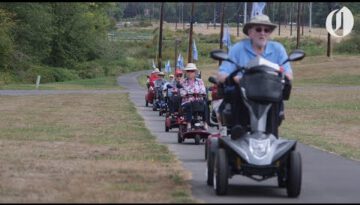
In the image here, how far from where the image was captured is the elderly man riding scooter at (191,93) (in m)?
19.3

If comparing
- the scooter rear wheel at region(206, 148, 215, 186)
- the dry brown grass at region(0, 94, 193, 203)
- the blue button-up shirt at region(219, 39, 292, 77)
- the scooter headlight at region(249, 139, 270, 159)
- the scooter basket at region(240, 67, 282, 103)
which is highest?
the blue button-up shirt at region(219, 39, 292, 77)

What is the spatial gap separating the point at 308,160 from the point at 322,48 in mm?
91819

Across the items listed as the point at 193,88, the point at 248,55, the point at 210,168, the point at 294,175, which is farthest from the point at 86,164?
the point at 193,88

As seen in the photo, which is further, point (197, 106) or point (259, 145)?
point (197, 106)

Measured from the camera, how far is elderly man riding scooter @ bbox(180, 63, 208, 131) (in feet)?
63.5

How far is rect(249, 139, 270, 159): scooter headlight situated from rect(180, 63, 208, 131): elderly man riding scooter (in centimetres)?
913

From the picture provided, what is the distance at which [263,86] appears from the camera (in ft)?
33.3

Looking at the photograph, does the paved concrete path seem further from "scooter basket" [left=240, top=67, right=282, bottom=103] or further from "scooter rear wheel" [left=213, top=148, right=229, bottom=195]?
"scooter basket" [left=240, top=67, right=282, bottom=103]

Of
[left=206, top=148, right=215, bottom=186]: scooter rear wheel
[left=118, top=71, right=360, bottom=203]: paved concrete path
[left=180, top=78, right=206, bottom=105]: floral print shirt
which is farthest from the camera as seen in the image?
[left=180, top=78, right=206, bottom=105]: floral print shirt

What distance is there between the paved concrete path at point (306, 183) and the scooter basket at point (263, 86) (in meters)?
1.17

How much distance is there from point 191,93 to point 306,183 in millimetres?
7594

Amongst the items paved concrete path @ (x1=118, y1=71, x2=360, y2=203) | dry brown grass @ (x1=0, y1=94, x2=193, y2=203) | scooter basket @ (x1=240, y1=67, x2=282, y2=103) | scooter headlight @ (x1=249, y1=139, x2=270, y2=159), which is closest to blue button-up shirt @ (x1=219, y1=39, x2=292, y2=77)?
scooter basket @ (x1=240, y1=67, x2=282, y2=103)

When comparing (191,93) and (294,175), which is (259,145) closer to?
(294,175)

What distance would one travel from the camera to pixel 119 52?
109 m
